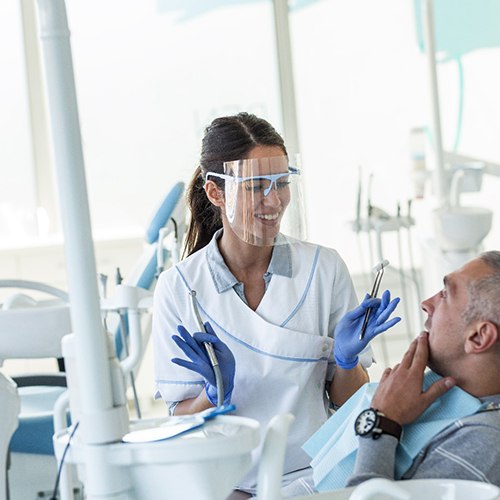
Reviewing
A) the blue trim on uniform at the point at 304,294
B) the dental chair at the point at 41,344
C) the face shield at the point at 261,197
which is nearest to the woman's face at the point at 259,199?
the face shield at the point at 261,197

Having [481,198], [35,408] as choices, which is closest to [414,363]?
[35,408]

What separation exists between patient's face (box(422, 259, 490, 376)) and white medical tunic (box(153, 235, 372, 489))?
337 millimetres

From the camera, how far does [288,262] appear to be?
1.83 meters

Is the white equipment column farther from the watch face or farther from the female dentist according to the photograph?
the female dentist

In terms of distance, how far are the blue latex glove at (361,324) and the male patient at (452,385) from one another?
0.47 feet

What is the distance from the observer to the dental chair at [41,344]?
1779 mm

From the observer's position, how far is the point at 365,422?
1335mm

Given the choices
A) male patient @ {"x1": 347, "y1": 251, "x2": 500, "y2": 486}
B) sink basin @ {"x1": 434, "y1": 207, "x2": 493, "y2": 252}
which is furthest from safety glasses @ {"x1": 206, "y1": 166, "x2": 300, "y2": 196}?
sink basin @ {"x1": 434, "y1": 207, "x2": 493, "y2": 252}

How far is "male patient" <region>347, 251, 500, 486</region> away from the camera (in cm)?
129

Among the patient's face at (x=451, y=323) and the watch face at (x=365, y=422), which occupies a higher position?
the patient's face at (x=451, y=323)

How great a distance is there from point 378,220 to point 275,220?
232cm

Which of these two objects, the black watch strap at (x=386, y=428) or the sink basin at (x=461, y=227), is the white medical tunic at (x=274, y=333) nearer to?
the black watch strap at (x=386, y=428)

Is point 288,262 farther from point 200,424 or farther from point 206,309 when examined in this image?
point 200,424

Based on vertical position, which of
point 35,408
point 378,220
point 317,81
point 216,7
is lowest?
point 35,408
